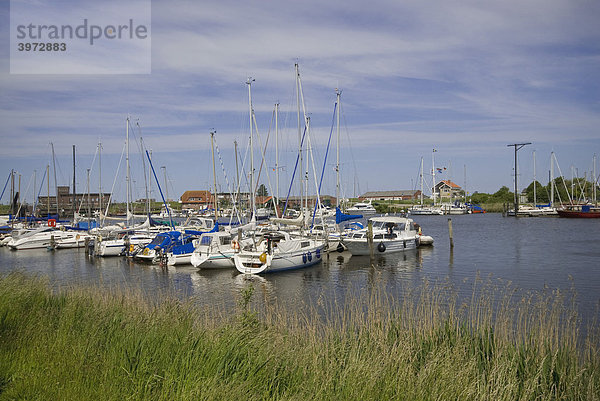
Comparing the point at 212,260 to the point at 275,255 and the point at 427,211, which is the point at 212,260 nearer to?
the point at 275,255

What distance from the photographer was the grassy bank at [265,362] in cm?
750

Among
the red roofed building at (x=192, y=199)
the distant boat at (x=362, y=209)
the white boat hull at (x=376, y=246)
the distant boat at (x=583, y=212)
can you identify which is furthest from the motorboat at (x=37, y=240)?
the red roofed building at (x=192, y=199)

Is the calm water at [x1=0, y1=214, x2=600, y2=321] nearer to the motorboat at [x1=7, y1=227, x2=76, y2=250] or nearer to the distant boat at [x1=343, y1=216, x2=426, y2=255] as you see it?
the distant boat at [x1=343, y1=216, x2=426, y2=255]

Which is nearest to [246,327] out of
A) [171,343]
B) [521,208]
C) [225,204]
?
[171,343]

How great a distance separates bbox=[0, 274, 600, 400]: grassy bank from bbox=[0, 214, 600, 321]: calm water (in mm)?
8110

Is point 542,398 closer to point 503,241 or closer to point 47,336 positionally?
point 47,336

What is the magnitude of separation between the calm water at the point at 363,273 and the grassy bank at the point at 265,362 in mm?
8110

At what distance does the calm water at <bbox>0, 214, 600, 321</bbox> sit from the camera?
2466 cm

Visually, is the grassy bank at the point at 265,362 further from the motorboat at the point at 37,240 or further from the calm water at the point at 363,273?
the motorboat at the point at 37,240

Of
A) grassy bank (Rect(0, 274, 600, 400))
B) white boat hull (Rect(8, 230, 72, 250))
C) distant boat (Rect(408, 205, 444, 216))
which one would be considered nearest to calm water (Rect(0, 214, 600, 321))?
white boat hull (Rect(8, 230, 72, 250))

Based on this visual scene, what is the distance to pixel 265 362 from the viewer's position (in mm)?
8367

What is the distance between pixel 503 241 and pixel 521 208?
57.1 m

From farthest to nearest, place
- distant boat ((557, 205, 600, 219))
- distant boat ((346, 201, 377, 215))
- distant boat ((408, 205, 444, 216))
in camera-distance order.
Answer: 1. distant boat ((346, 201, 377, 215))
2. distant boat ((408, 205, 444, 216))
3. distant boat ((557, 205, 600, 219))

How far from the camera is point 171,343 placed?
29.7 ft
